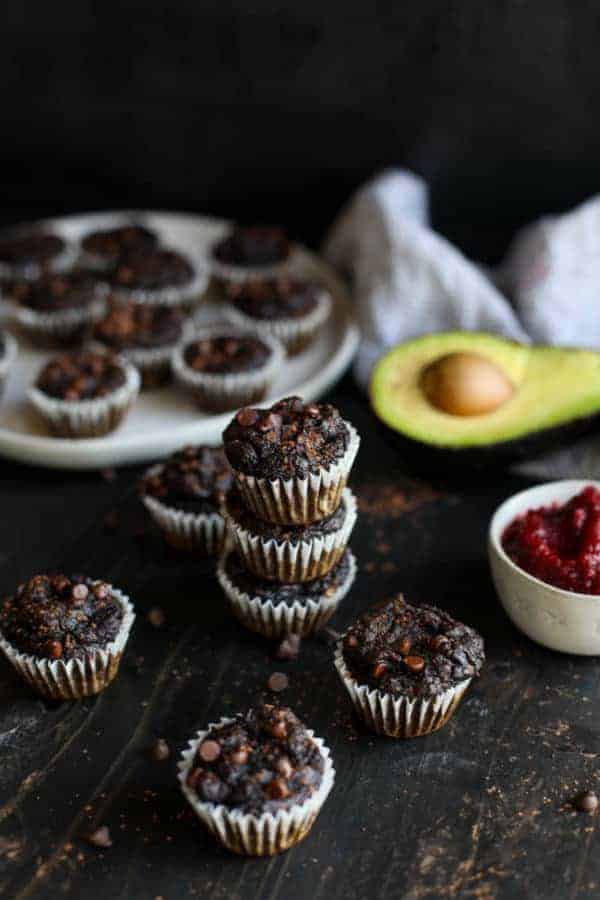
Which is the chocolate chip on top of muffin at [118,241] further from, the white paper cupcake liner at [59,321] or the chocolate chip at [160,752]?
the chocolate chip at [160,752]

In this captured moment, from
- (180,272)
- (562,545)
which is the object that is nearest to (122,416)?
(180,272)

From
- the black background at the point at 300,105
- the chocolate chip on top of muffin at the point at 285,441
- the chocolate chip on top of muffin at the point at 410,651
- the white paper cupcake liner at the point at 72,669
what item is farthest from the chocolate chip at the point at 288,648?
the black background at the point at 300,105

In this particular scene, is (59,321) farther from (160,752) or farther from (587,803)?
(587,803)

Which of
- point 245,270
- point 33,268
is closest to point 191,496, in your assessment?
point 245,270

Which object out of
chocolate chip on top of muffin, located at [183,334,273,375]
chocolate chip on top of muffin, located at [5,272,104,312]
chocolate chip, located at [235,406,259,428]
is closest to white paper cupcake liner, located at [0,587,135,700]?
chocolate chip, located at [235,406,259,428]

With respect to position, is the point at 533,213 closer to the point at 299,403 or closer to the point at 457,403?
the point at 457,403
